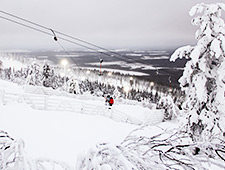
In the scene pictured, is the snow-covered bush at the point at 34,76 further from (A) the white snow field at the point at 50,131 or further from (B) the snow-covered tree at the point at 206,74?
(B) the snow-covered tree at the point at 206,74

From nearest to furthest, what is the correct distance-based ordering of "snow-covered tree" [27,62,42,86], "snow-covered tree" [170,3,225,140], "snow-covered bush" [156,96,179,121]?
"snow-covered tree" [170,3,225,140]
"snow-covered bush" [156,96,179,121]
"snow-covered tree" [27,62,42,86]

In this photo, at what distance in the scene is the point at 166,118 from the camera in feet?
64.8

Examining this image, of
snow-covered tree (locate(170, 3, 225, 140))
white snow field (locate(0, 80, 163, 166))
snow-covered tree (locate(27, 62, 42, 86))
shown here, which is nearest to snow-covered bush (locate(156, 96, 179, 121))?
white snow field (locate(0, 80, 163, 166))

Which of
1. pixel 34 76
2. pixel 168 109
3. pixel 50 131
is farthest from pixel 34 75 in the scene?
pixel 50 131

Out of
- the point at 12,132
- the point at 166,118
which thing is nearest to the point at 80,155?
the point at 12,132

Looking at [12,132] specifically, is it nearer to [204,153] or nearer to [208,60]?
[204,153]

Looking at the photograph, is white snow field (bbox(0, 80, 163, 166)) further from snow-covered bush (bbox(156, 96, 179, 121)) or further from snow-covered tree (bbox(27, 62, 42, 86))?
snow-covered tree (bbox(27, 62, 42, 86))

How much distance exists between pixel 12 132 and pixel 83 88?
5332 centimetres

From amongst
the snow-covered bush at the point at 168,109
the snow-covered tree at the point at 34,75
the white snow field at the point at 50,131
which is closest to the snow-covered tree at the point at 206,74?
the white snow field at the point at 50,131

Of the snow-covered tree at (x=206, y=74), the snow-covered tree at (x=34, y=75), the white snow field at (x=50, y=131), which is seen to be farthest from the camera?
the snow-covered tree at (x=34, y=75)

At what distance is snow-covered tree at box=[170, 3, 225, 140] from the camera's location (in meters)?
6.98

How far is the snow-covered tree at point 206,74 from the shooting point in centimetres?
698

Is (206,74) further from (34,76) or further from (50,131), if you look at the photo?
(34,76)

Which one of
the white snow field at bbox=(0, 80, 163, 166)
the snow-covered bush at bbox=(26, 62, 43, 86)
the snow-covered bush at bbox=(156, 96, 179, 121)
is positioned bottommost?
the snow-covered bush at bbox=(156, 96, 179, 121)
